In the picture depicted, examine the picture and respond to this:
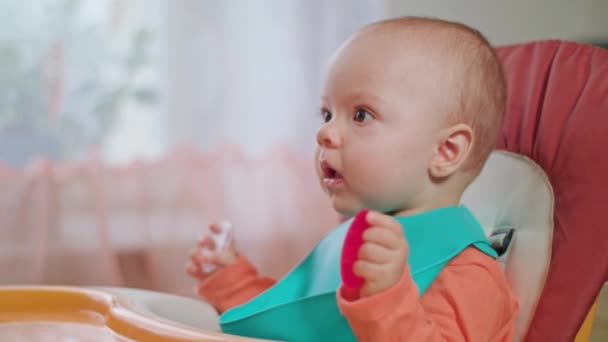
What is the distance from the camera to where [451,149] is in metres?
0.78

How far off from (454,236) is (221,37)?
1055 millimetres

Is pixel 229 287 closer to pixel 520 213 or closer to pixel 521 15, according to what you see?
pixel 520 213

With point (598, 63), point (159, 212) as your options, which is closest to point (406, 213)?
point (598, 63)

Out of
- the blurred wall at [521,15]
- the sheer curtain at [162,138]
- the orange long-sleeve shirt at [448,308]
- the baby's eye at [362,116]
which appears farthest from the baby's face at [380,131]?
the blurred wall at [521,15]

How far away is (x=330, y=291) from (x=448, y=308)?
12 cm

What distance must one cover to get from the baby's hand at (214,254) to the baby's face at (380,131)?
21 cm

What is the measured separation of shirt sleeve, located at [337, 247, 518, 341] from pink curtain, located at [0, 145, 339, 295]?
1018mm

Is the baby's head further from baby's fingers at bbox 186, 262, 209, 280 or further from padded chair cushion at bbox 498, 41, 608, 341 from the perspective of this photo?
baby's fingers at bbox 186, 262, 209, 280

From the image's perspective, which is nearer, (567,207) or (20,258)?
(567,207)

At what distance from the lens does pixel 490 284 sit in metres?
0.72

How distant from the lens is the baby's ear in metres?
0.77

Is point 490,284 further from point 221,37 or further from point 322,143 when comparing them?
point 221,37

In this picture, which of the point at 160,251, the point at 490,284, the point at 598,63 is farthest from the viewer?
the point at 160,251

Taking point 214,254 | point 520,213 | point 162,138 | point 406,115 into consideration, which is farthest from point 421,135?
point 162,138
